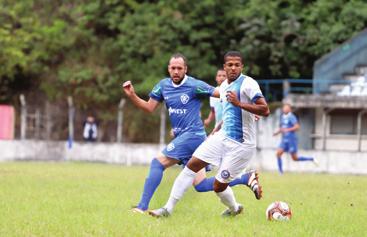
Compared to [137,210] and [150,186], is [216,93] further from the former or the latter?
[137,210]

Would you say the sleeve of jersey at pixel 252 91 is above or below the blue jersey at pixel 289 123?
above

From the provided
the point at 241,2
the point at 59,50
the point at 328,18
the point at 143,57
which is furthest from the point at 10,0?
the point at 328,18

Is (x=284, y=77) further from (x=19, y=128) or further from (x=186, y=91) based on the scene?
(x=186, y=91)

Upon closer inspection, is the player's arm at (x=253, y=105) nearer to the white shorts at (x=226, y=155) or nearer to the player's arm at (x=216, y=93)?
the white shorts at (x=226, y=155)

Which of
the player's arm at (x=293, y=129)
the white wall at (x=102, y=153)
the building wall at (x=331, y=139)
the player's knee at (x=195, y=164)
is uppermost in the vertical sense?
the player's knee at (x=195, y=164)

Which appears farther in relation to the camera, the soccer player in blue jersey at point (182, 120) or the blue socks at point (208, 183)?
the blue socks at point (208, 183)

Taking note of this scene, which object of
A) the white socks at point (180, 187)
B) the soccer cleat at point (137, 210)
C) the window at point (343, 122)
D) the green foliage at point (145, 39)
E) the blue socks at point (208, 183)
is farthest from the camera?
the green foliage at point (145, 39)

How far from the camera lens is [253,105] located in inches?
403

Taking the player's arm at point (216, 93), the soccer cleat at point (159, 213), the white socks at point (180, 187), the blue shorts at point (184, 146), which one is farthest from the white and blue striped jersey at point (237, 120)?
the soccer cleat at point (159, 213)

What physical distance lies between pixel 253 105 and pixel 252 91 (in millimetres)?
256

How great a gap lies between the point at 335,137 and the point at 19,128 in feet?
38.5

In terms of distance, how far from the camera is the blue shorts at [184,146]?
1192cm

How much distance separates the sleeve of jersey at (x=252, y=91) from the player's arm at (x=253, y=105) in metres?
0.05

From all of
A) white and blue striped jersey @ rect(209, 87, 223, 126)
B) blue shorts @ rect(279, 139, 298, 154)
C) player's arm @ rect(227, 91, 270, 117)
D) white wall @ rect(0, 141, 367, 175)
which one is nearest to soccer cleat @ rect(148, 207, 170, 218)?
player's arm @ rect(227, 91, 270, 117)
